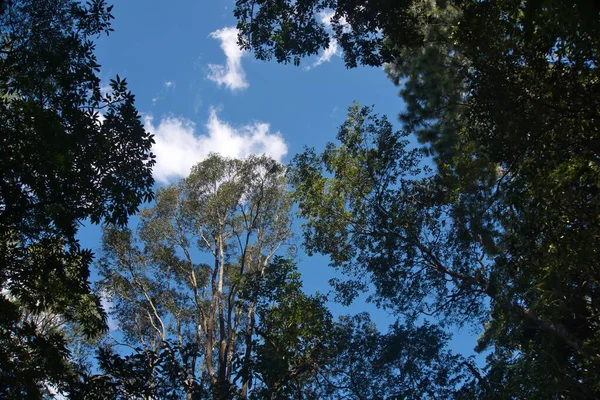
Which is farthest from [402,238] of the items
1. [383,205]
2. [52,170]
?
[52,170]

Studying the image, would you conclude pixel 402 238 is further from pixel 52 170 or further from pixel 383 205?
pixel 52 170

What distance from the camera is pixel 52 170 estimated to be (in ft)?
20.3

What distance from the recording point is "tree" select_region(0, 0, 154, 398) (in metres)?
6.01

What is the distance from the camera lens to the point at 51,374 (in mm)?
6043

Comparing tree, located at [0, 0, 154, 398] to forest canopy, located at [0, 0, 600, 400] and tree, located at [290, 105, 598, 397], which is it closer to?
forest canopy, located at [0, 0, 600, 400]

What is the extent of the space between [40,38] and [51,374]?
512 cm

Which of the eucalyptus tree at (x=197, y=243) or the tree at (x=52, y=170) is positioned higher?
the eucalyptus tree at (x=197, y=243)

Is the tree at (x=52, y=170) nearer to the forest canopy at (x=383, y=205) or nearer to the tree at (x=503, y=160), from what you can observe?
the forest canopy at (x=383, y=205)

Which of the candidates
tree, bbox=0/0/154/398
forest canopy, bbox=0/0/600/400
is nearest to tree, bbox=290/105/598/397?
forest canopy, bbox=0/0/600/400

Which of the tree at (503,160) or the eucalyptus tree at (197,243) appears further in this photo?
the eucalyptus tree at (197,243)

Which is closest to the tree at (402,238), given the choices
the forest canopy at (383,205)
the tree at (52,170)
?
the forest canopy at (383,205)

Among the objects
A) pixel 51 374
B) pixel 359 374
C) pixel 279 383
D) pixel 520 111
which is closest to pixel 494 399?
pixel 359 374

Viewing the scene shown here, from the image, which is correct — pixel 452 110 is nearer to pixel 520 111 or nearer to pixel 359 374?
pixel 520 111

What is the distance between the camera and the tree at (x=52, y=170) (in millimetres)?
6008
